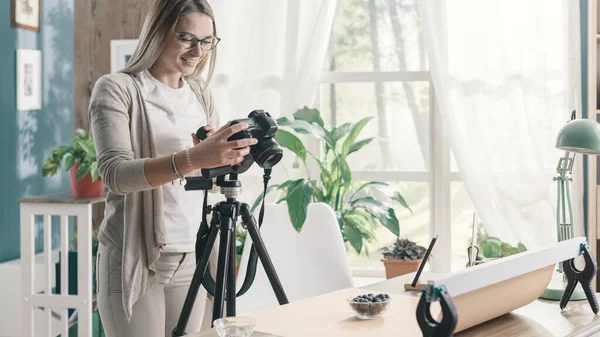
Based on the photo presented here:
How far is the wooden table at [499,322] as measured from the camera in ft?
5.58

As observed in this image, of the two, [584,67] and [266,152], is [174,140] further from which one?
[584,67]

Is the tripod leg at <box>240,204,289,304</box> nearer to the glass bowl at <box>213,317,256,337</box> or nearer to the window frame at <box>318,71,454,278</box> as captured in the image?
the glass bowl at <box>213,317,256,337</box>

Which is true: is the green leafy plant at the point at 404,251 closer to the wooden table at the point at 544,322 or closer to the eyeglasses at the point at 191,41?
Result: the wooden table at the point at 544,322

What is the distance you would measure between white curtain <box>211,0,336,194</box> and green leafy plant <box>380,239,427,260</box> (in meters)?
0.72

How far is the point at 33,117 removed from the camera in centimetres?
409

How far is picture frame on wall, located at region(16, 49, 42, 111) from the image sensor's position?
13.0 ft

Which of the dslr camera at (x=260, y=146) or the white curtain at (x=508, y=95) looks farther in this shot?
the white curtain at (x=508, y=95)

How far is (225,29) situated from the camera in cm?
408

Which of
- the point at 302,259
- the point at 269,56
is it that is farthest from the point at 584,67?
the point at 302,259

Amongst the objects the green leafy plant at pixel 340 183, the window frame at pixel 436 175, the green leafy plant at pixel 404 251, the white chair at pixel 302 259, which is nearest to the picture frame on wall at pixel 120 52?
the green leafy plant at pixel 340 183

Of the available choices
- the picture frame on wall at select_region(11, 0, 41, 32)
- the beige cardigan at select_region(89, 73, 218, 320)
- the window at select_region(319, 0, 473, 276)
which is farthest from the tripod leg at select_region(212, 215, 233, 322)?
the picture frame on wall at select_region(11, 0, 41, 32)

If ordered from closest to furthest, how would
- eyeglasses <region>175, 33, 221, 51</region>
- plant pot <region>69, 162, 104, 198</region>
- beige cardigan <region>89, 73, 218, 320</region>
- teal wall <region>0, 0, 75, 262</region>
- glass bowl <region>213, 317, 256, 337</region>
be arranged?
glass bowl <region>213, 317, 256, 337</region>
beige cardigan <region>89, 73, 218, 320</region>
eyeglasses <region>175, 33, 221, 51</region>
plant pot <region>69, 162, 104, 198</region>
teal wall <region>0, 0, 75, 262</region>

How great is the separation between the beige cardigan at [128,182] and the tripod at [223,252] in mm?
167

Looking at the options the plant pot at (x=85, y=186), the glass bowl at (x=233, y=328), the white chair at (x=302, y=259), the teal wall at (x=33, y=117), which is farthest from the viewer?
the teal wall at (x=33, y=117)
